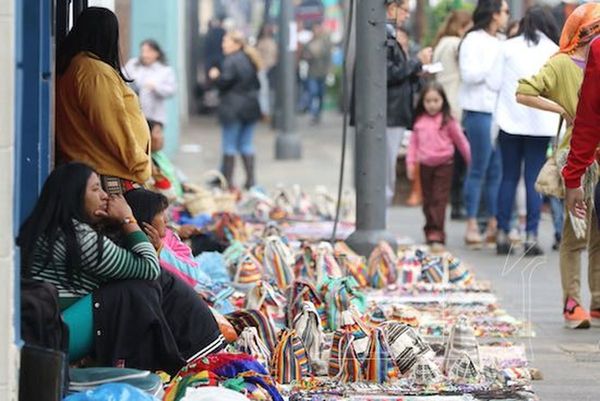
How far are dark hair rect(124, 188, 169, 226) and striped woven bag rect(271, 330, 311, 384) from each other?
0.83 metres

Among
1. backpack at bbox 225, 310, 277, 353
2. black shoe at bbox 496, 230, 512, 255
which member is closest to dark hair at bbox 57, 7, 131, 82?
backpack at bbox 225, 310, 277, 353

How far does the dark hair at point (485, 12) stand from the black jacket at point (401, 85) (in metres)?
0.66

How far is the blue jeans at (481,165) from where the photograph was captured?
1295 centimetres

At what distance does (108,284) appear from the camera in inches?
262

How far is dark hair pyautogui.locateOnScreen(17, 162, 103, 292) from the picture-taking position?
20.0 ft

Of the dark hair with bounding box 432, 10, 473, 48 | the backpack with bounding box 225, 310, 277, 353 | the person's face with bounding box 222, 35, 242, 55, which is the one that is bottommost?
the backpack with bounding box 225, 310, 277, 353

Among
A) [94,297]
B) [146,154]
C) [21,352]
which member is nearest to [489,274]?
[146,154]

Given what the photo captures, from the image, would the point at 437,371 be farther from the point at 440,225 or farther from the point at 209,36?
the point at 209,36

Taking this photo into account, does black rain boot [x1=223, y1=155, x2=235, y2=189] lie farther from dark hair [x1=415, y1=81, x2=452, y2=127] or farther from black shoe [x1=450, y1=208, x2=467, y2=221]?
dark hair [x1=415, y1=81, x2=452, y2=127]

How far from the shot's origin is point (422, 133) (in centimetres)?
1300

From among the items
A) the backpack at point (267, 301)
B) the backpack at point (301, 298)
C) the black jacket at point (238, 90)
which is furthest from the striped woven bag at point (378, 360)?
the black jacket at point (238, 90)

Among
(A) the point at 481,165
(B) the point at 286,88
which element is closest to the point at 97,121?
(A) the point at 481,165

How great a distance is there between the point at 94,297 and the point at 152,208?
982 millimetres

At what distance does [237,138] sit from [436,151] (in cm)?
538
